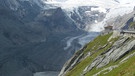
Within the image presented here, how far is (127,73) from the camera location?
4456 cm

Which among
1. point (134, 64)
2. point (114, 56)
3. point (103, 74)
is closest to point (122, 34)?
point (114, 56)

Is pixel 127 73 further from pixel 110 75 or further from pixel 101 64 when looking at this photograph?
pixel 101 64

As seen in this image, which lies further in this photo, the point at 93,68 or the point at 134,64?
the point at 93,68

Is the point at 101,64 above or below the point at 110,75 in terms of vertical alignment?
below

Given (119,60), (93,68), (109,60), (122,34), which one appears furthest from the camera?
(122,34)

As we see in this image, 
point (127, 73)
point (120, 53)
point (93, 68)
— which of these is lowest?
point (93, 68)

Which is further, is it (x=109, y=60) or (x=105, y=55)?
(x=105, y=55)

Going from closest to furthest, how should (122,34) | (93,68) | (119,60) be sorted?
(119,60)
(93,68)
(122,34)

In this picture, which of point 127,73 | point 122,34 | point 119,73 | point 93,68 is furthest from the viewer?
point 122,34

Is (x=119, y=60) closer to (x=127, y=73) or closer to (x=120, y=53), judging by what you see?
(x=120, y=53)

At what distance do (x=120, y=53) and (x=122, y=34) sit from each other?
2831 centimetres

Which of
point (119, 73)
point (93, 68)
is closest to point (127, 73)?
point (119, 73)

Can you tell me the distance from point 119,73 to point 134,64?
2.35 m

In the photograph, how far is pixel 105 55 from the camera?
2926 inches
